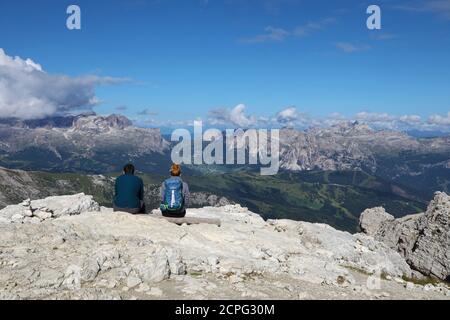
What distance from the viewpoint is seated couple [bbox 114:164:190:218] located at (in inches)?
1115

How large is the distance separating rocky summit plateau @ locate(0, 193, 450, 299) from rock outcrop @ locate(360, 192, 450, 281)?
6620 millimetres

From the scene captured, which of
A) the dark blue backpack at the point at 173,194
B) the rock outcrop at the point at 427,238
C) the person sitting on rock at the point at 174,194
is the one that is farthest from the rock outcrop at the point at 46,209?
the rock outcrop at the point at 427,238

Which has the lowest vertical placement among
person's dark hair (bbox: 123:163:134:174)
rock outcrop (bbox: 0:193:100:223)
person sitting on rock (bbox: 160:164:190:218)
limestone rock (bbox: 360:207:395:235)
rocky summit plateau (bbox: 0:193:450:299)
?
limestone rock (bbox: 360:207:395:235)

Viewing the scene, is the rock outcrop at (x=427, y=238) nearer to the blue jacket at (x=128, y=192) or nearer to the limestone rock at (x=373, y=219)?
the limestone rock at (x=373, y=219)

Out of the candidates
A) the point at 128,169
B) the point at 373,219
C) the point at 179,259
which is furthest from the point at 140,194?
the point at 373,219

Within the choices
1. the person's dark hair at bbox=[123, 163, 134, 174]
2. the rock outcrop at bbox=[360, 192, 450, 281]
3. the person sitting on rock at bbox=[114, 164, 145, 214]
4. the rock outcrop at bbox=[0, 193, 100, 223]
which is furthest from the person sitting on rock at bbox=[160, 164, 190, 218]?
the rock outcrop at bbox=[360, 192, 450, 281]

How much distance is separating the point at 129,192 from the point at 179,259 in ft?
32.1

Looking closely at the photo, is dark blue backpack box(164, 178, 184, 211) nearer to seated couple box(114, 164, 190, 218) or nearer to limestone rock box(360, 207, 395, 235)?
seated couple box(114, 164, 190, 218)

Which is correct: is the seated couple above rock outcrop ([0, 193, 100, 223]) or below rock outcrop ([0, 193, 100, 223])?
above

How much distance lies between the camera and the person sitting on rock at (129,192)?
2816cm

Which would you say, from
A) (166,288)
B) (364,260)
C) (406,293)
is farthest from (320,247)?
(166,288)

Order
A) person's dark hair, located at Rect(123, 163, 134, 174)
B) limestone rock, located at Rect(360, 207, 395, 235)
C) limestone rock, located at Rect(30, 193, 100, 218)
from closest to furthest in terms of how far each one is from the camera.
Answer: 1. person's dark hair, located at Rect(123, 163, 134, 174)
2. limestone rock, located at Rect(30, 193, 100, 218)
3. limestone rock, located at Rect(360, 207, 395, 235)

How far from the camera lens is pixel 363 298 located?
62.5 feet
